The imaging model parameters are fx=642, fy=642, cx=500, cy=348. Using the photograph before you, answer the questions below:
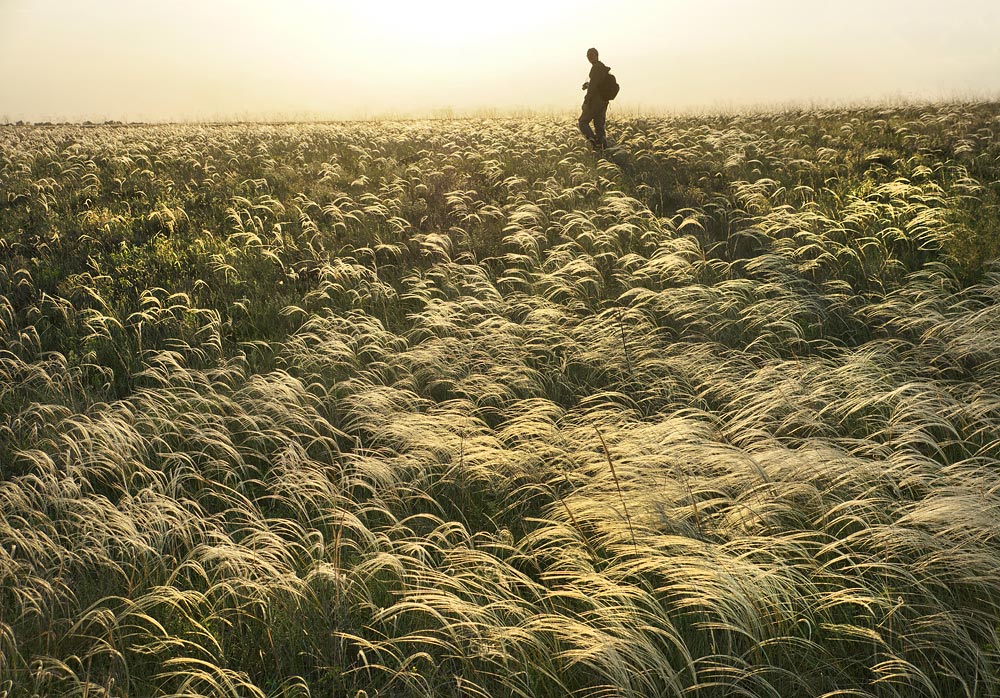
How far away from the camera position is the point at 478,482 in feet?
12.6

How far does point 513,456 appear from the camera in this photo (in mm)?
3734

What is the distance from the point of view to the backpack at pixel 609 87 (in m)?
15.3

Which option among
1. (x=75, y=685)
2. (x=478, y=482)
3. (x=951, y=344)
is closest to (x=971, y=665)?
(x=478, y=482)

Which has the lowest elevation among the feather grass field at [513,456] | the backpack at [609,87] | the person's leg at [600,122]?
the feather grass field at [513,456]

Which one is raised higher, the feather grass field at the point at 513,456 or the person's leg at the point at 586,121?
the person's leg at the point at 586,121

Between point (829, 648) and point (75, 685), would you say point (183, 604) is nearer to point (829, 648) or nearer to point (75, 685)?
point (75, 685)

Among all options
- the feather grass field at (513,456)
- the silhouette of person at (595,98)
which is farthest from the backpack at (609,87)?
the feather grass field at (513,456)

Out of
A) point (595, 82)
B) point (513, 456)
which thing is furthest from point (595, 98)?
point (513, 456)

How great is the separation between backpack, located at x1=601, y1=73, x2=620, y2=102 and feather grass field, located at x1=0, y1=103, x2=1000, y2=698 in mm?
6234

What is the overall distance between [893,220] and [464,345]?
611 cm

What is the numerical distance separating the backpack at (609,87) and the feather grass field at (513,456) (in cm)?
623

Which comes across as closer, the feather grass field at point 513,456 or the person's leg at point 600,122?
the feather grass field at point 513,456

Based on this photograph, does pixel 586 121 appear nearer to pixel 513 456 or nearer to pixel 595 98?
pixel 595 98

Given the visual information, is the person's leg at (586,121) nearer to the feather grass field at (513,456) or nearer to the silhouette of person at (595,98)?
the silhouette of person at (595,98)
